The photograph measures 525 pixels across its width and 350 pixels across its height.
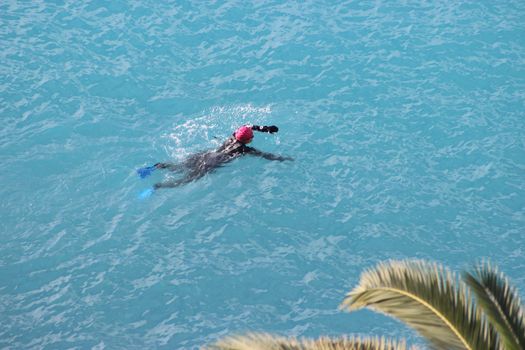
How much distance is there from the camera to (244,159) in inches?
460

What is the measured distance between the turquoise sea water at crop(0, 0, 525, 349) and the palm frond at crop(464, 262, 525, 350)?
3.95m

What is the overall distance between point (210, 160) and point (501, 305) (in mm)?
6638

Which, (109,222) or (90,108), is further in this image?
(90,108)

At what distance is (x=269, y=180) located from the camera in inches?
448

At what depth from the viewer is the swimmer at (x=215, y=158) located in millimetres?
11258

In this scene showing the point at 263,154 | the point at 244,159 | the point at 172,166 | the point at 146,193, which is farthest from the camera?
the point at 244,159

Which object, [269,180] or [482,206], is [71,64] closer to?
[269,180]

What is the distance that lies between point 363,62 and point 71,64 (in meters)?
5.33

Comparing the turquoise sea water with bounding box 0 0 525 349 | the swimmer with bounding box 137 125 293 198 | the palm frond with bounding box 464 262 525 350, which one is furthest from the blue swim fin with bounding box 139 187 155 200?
the palm frond with bounding box 464 262 525 350

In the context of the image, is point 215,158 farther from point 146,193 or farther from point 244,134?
point 146,193

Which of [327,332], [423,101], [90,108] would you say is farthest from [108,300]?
[423,101]

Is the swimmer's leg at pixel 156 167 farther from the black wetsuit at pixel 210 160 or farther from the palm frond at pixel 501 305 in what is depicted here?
the palm frond at pixel 501 305

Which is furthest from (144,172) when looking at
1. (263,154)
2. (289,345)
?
(289,345)

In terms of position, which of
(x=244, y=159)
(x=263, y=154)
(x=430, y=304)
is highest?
(x=263, y=154)
